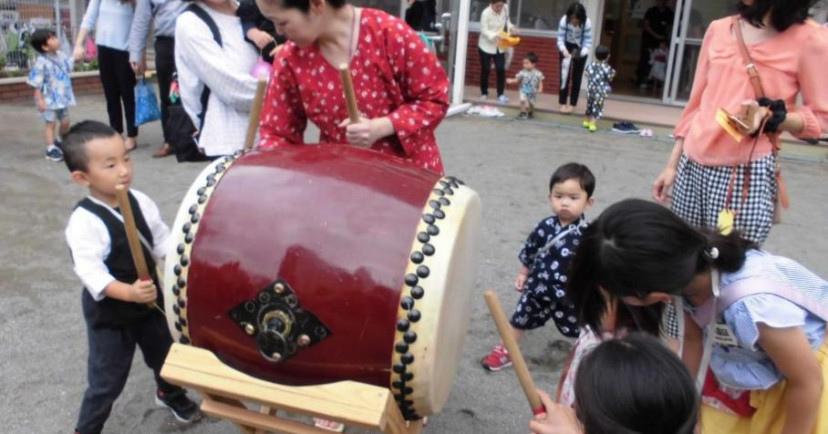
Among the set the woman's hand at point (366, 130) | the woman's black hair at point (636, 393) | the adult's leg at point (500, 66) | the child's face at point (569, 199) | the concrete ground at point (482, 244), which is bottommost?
the concrete ground at point (482, 244)

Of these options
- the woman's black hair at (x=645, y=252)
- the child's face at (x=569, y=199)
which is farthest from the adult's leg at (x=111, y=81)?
the woman's black hair at (x=645, y=252)

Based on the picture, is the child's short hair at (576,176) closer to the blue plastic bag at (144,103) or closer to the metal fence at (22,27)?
the blue plastic bag at (144,103)

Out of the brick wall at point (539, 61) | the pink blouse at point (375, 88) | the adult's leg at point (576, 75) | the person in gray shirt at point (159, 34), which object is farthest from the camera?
the brick wall at point (539, 61)

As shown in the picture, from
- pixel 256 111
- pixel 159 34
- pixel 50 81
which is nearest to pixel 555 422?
pixel 256 111

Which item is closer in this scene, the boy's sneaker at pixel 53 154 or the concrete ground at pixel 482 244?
the concrete ground at pixel 482 244

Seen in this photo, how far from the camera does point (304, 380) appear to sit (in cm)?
160

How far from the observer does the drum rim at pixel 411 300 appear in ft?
4.88

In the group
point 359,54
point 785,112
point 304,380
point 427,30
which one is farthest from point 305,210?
point 427,30

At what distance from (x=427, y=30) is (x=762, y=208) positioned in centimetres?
729

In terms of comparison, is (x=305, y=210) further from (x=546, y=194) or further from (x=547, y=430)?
(x=546, y=194)

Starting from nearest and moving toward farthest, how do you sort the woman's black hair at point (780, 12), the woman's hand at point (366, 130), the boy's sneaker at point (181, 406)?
Answer: the woman's hand at point (366, 130), the woman's black hair at point (780, 12), the boy's sneaker at point (181, 406)

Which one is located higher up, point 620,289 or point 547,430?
point 620,289

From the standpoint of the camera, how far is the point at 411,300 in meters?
1.49

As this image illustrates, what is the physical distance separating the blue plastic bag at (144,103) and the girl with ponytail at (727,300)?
4.89m
